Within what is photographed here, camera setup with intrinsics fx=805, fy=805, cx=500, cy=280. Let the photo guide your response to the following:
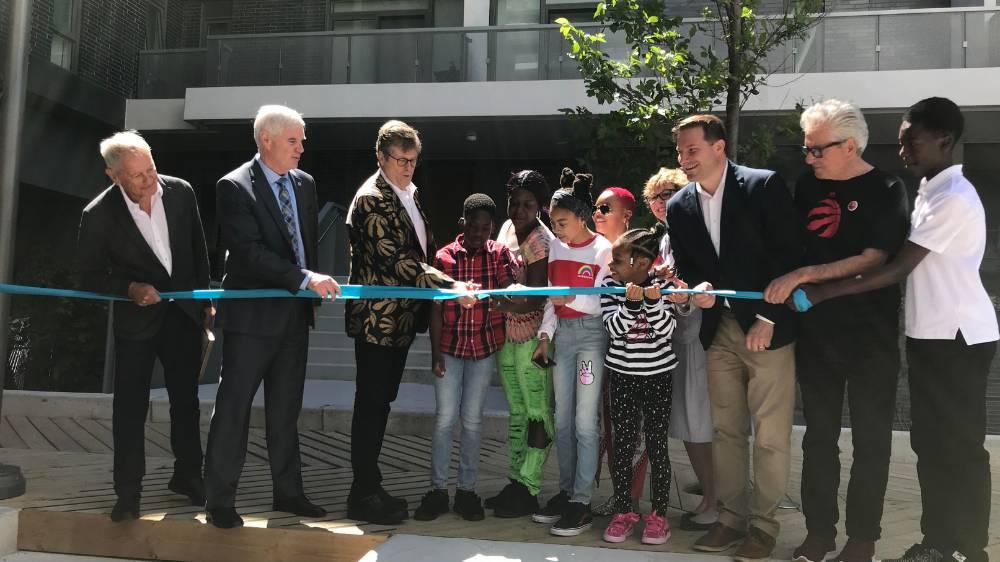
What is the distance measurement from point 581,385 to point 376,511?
112 cm

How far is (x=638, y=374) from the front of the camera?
3.52 m

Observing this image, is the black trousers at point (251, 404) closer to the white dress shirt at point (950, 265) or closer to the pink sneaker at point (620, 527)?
the pink sneaker at point (620, 527)

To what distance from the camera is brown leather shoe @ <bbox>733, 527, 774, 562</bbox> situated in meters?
3.24

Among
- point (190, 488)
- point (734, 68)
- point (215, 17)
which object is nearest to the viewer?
point (190, 488)

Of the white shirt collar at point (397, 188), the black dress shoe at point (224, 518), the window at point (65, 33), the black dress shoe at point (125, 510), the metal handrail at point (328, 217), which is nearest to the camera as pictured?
the black dress shoe at point (224, 518)

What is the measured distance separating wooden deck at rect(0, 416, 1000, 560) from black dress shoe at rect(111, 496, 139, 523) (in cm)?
7

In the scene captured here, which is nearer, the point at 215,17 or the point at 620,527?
the point at 620,527

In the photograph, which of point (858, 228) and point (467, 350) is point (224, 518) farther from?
point (858, 228)

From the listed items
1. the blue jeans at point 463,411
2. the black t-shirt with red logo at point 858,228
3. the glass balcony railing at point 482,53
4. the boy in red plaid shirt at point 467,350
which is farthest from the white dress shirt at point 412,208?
the glass balcony railing at point 482,53

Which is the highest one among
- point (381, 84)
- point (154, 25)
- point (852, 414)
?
point (154, 25)

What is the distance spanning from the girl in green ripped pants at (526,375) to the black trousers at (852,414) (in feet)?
3.88

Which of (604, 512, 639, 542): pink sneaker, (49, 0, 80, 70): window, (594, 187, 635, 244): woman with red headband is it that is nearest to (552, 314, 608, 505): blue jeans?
(604, 512, 639, 542): pink sneaker

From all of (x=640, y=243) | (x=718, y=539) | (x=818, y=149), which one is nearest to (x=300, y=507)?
(x=718, y=539)

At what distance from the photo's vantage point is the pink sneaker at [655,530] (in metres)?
3.45
